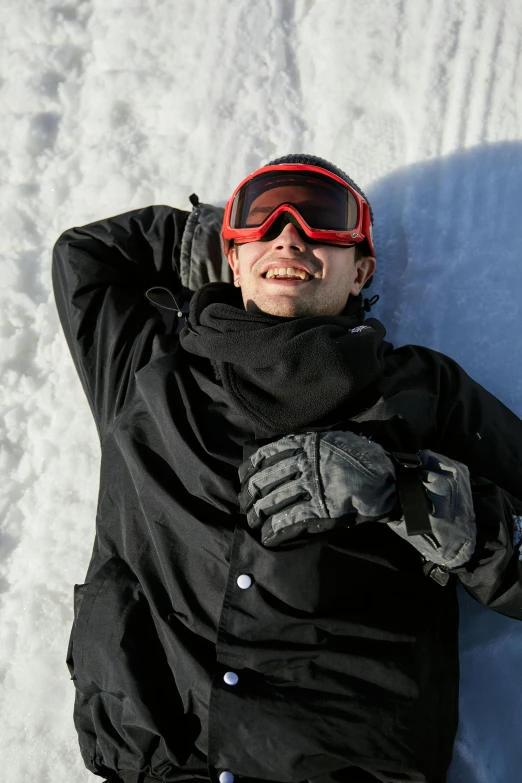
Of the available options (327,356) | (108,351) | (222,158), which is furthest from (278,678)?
(222,158)

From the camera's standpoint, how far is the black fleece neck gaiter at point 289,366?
2.00m

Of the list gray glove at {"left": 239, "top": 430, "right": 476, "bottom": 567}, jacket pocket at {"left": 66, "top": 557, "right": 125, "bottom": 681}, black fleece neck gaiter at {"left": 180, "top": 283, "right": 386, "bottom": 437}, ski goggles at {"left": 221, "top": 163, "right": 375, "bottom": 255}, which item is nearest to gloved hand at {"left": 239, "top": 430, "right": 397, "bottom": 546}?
gray glove at {"left": 239, "top": 430, "right": 476, "bottom": 567}

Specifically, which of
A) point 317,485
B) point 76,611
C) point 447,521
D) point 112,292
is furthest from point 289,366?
point 76,611

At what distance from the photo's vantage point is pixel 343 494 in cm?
176

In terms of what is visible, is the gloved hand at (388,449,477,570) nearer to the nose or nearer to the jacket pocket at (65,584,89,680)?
the nose

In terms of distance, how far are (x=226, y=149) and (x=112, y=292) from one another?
2.91 feet

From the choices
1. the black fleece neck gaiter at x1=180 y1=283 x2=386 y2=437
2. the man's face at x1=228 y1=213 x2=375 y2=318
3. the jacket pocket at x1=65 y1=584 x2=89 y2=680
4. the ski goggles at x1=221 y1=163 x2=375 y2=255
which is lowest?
the jacket pocket at x1=65 y1=584 x2=89 y2=680

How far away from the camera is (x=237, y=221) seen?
239cm

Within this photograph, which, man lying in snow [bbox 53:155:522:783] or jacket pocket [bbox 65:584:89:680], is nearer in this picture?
man lying in snow [bbox 53:155:522:783]

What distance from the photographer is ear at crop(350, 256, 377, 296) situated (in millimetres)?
2514

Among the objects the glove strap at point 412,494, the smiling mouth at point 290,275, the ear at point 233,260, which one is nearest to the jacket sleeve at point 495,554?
the glove strap at point 412,494

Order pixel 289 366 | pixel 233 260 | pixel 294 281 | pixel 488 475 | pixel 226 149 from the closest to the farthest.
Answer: pixel 289 366 → pixel 488 475 → pixel 294 281 → pixel 233 260 → pixel 226 149

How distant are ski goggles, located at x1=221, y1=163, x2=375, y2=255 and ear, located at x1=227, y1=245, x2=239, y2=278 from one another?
0.20 ft

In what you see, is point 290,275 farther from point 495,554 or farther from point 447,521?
point 495,554
